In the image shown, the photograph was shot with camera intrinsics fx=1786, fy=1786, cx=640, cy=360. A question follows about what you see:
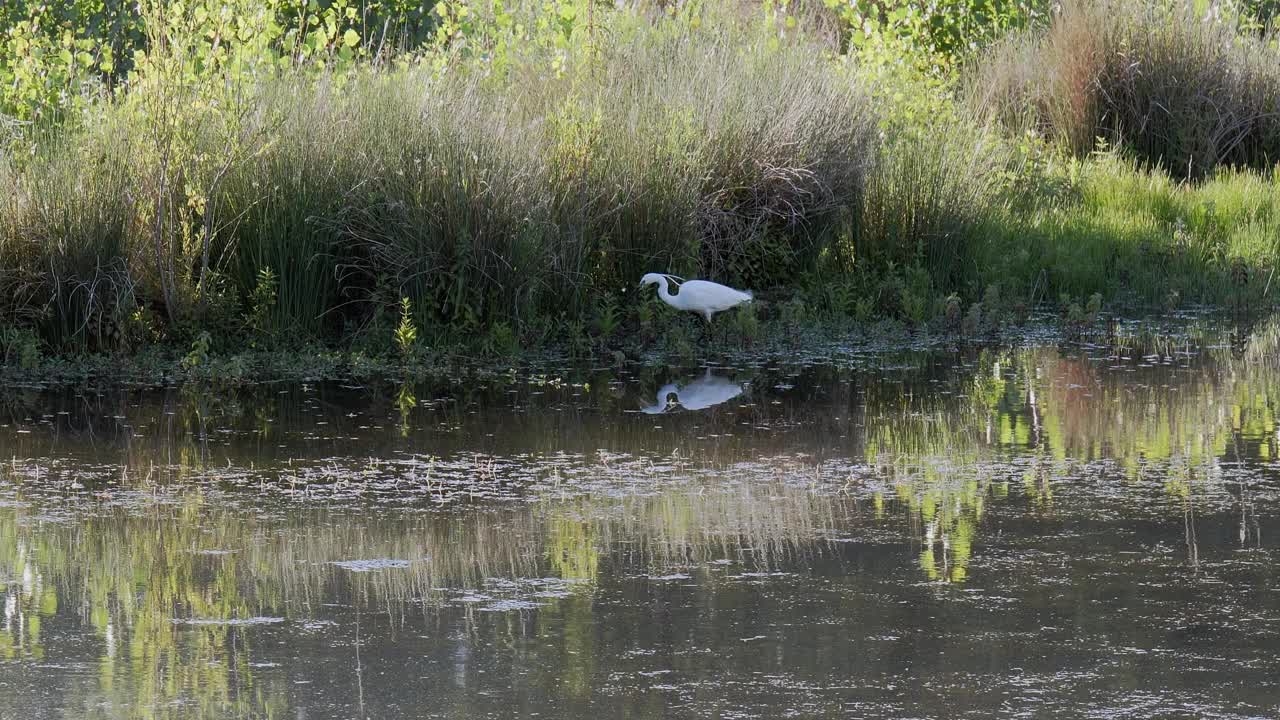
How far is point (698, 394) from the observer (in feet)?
28.3

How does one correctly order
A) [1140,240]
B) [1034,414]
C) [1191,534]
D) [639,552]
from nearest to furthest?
[639,552], [1191,534], [1034,414], [1140,240]

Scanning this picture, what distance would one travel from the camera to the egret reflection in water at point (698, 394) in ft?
27.0

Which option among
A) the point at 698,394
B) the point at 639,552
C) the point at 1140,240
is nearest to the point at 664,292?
the point at 698,394

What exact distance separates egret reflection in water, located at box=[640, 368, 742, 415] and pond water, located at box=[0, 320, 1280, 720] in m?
0.05

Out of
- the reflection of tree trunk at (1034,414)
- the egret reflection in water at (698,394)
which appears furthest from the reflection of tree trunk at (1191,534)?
the egret reflection in water at (698,394)

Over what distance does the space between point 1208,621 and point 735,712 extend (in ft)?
4.81

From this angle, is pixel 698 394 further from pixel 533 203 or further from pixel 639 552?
pixel 639 552

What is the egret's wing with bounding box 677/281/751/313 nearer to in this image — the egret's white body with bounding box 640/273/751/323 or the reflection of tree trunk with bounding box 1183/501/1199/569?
the egret's white body with bounding box 640/273/751/323

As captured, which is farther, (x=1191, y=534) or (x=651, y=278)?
(x=651, y=278)

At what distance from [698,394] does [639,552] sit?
10.5 feet

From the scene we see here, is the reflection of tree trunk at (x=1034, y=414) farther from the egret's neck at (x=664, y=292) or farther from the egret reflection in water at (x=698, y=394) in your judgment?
the egret's neck at (x=664, y=292)

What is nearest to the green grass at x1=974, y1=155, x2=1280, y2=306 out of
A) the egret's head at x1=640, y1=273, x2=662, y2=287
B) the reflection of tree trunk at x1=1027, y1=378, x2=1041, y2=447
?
the egret's head at x1=640, y1=273, x2=662, y2=287

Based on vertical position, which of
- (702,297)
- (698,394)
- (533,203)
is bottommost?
(698,394)

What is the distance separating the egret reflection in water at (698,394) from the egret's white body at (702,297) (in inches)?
32.8
